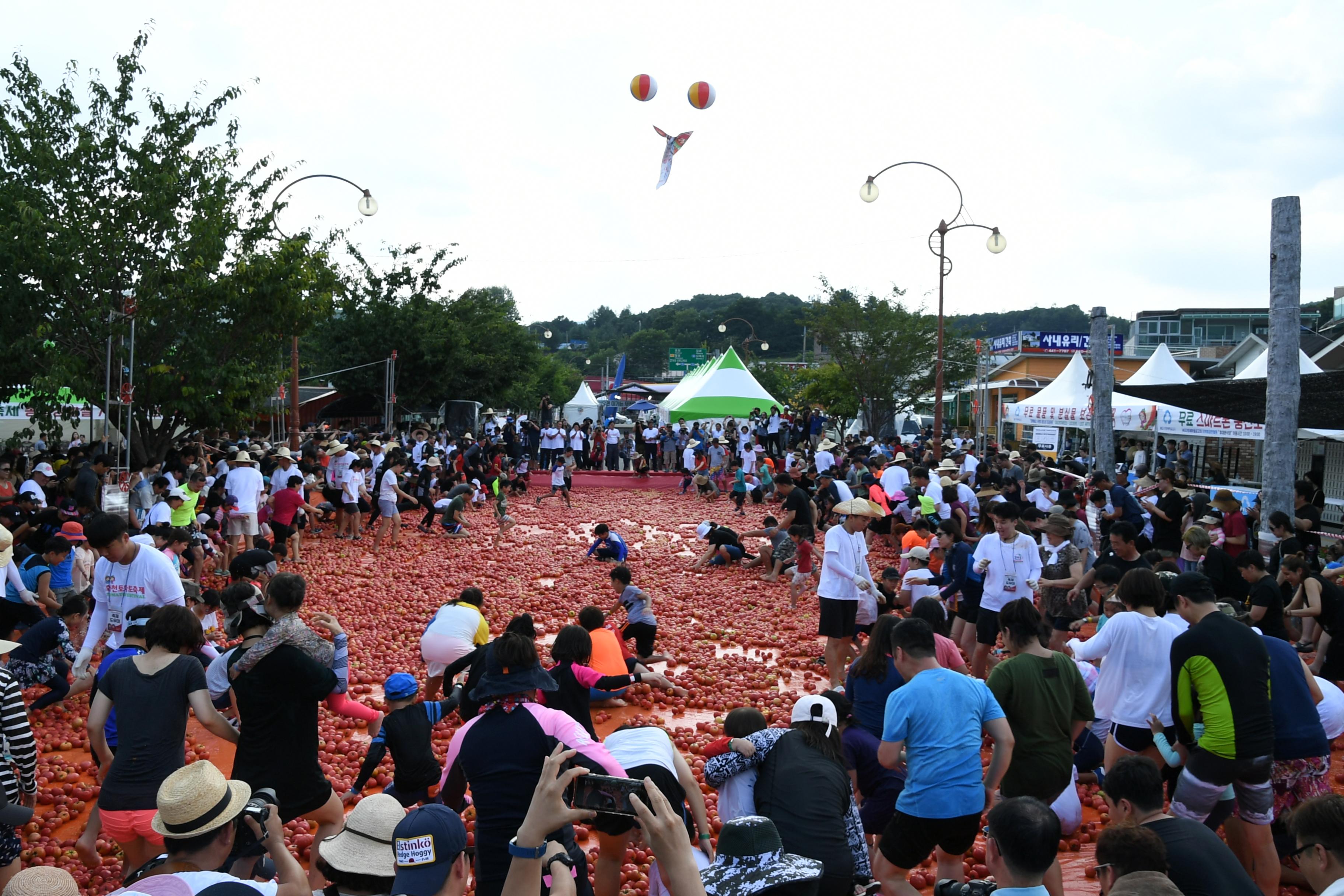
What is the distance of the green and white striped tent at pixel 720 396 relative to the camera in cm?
2795

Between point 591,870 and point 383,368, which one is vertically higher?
point 383,368

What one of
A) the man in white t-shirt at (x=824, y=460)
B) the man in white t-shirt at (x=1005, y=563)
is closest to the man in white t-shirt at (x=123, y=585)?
the man in white t-shirt at (x=1005, y=563)

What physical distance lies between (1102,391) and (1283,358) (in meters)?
4.94

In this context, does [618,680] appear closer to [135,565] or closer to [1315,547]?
[135,565]

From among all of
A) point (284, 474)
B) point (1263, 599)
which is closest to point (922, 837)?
point (1263, 599)

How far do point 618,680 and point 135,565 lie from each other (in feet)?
10.5

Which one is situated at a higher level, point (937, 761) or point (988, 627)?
point (937, 761)

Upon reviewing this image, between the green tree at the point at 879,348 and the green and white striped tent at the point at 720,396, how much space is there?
4423 millimetres

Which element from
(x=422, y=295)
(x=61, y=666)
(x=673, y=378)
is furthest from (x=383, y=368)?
(x=673, y=378)

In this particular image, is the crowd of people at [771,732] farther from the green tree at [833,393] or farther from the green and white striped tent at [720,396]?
the green tree at [833,393]

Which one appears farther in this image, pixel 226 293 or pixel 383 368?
pixel 383 368

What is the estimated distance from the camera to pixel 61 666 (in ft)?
24.0

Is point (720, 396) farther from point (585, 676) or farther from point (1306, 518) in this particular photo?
point (585, 676)

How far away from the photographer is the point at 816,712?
404 centimetres
